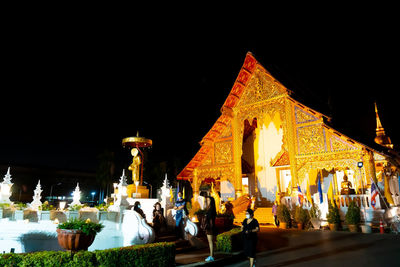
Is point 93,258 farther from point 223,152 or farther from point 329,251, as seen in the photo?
point 223,152

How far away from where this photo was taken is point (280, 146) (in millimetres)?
20359

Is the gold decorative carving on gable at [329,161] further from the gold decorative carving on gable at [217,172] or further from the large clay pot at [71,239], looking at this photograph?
the large clay pot at [71,239]

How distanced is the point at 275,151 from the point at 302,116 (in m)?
4.57

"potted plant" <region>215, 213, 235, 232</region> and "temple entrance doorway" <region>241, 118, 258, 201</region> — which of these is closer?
"potted plant" <region>215, 213, 235, 232</region>

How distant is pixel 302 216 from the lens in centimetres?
1396

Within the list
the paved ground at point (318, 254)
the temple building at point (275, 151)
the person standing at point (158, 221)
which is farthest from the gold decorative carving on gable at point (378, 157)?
the person standing at point (158, 221)

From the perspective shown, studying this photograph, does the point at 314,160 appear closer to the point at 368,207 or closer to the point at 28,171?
the point at 368,207

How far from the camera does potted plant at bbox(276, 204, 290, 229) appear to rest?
14.5 meters

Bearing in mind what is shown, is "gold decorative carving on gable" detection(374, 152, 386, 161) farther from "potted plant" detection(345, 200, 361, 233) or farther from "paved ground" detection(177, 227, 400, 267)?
"paved ground" detection(177, 227, 400, 267)

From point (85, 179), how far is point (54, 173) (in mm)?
4126

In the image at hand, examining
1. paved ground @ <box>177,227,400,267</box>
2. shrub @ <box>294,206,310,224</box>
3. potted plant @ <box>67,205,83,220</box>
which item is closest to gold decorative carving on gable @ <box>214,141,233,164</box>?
shrub @ <box>294,206,310,224</box>

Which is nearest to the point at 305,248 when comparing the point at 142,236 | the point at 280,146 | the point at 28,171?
the point at 142,236

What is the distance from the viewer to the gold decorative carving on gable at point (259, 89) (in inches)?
702

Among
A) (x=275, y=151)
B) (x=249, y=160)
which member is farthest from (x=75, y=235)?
(x=249, y=160)
